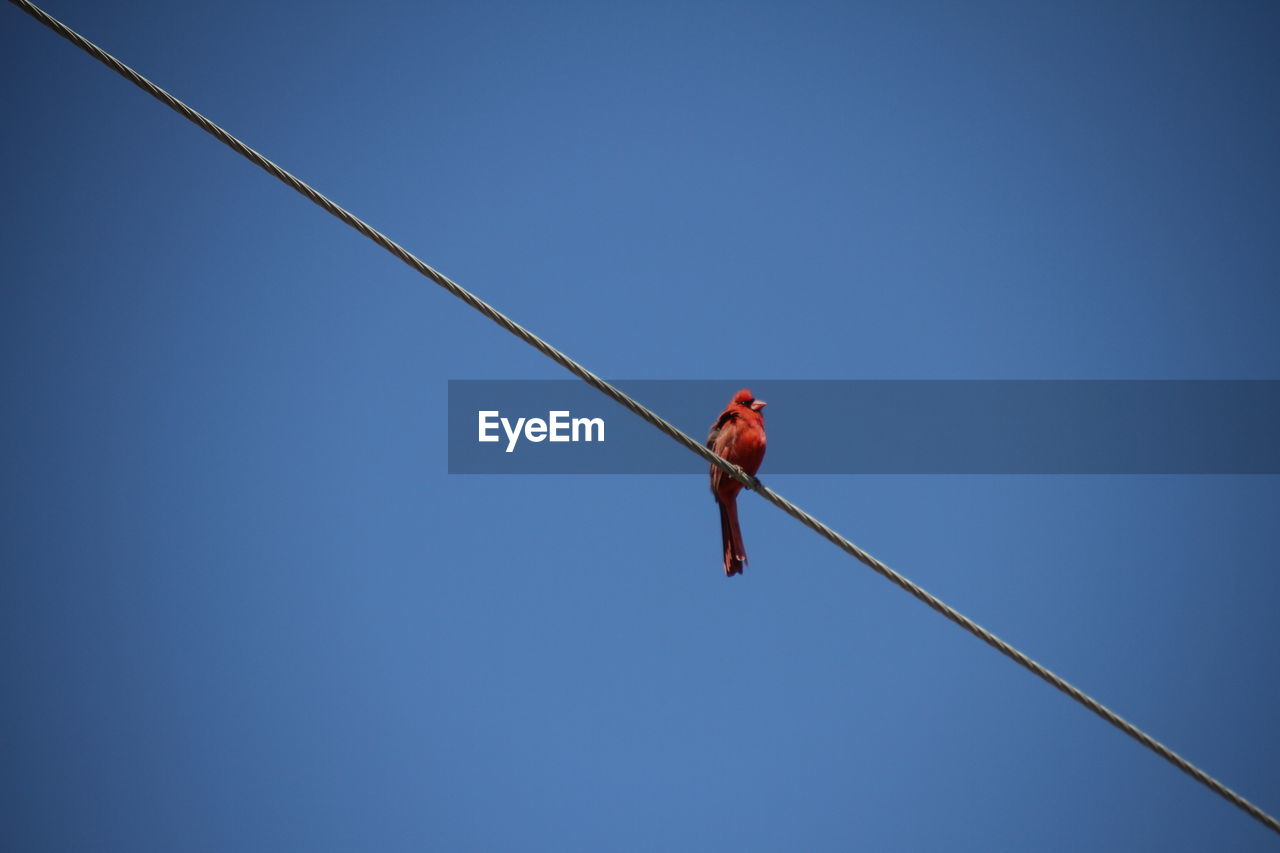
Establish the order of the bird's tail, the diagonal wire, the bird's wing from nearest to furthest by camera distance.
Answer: the diagonal wire → the bird's tail → the bird's wing

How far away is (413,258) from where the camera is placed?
4.06m

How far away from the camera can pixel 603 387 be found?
4.25m

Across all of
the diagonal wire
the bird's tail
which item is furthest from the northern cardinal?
the diagonal wire

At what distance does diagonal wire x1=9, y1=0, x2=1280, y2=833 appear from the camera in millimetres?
3840

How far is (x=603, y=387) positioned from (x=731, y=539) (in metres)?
2.72

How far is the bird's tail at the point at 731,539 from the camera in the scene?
21.9ft

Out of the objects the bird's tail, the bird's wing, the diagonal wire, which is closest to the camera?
the diagonal wire

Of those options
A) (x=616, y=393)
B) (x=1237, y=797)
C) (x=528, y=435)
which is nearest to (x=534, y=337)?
(x=616, y=393)

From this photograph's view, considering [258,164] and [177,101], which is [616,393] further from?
[177,101]

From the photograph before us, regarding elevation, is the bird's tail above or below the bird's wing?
below

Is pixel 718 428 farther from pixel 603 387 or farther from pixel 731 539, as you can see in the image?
pixel 603 387

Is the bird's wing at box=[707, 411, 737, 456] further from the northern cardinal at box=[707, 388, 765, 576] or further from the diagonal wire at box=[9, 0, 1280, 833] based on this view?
the diagonal wire at box=[9, 0, 1280, 833]

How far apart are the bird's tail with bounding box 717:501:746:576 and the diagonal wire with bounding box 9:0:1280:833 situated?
216cm

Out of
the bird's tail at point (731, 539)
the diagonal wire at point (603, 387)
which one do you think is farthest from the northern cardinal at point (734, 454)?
the diagonal wire at point (603, 387)
